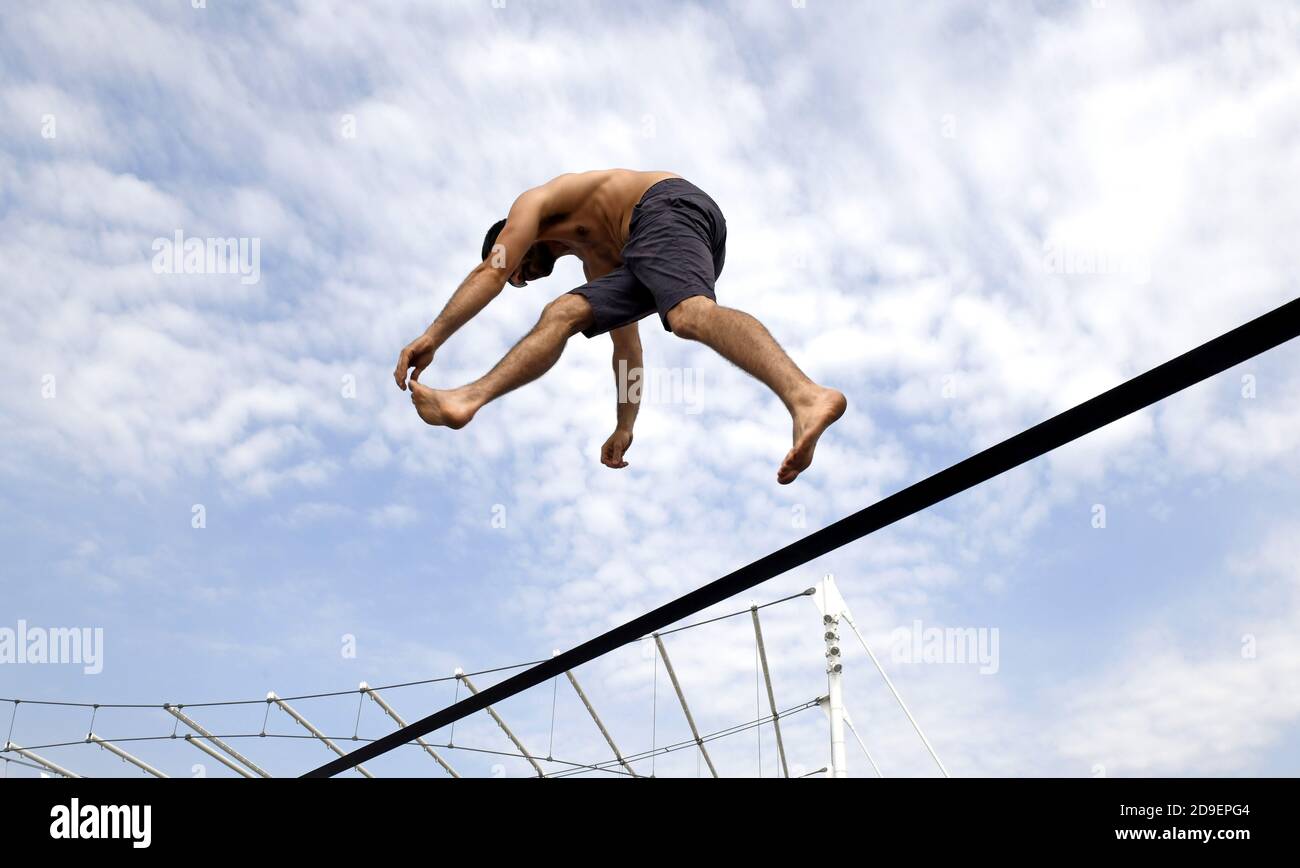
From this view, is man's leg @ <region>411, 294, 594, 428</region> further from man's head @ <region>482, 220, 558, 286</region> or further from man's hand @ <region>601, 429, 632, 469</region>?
man's hand @ <region>601, 429, 632, 469</region>

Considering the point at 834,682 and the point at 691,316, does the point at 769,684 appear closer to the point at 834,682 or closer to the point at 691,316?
the point at 834,682

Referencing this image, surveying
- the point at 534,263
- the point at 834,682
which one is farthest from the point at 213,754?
the point at 534,263

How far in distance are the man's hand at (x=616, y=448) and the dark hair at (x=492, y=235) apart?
768 millimetres

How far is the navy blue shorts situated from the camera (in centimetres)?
283

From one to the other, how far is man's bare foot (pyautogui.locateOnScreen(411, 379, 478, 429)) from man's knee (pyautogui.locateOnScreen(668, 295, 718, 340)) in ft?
1.90

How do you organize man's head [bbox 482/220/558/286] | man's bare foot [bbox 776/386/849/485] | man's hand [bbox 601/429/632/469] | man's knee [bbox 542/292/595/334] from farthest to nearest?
man's hand [bbox 601/429/632/469], man's head [bbox 482/220/558/286], man's knee [bbox 542/292/595/334], man's bare foot [bbox 776/386/849/485]

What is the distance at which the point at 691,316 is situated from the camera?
270 centimetres

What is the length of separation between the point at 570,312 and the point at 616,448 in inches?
32.3

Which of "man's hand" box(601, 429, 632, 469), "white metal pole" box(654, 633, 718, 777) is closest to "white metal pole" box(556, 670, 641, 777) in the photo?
"white metal pole" box(654, 633, 718, 777)

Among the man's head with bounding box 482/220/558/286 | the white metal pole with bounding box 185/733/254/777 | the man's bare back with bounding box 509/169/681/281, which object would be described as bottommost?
the white metal pole with bounding box 185/733/254/777
